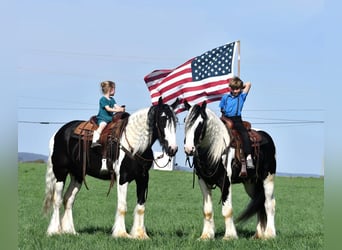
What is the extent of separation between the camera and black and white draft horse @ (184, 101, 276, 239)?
30.2ft

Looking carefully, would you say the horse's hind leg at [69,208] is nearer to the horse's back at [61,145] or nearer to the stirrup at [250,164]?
the horse's back at [61,145]

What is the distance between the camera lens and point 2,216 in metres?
4.26

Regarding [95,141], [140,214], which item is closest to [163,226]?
[140,214]

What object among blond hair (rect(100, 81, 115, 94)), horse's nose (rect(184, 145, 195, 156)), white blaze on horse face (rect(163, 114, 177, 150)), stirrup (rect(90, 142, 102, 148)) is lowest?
horse's nose (rect(184, 145, 195, 156))

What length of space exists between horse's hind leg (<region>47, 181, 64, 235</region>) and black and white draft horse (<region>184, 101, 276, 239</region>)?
9.40 ft

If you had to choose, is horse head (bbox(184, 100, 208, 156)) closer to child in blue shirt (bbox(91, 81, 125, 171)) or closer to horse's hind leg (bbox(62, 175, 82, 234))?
child in blue shirt (bbox(91, 81, 125, 171))

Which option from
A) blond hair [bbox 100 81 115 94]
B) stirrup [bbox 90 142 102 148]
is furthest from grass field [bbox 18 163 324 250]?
blond hair [bbox 100 81 115 94]

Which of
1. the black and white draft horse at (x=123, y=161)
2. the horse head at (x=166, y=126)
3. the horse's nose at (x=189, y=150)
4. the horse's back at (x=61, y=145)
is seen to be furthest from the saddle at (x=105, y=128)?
the horse's nose at (x=189, y=150)

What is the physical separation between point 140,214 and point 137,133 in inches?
58.4

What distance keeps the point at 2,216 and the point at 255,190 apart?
739 cm

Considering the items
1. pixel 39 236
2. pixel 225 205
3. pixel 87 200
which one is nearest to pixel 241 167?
pixel 225 205

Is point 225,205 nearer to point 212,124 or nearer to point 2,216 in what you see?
point 212,124

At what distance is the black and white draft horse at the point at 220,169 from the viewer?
362 inches

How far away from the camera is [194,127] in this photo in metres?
9.05
